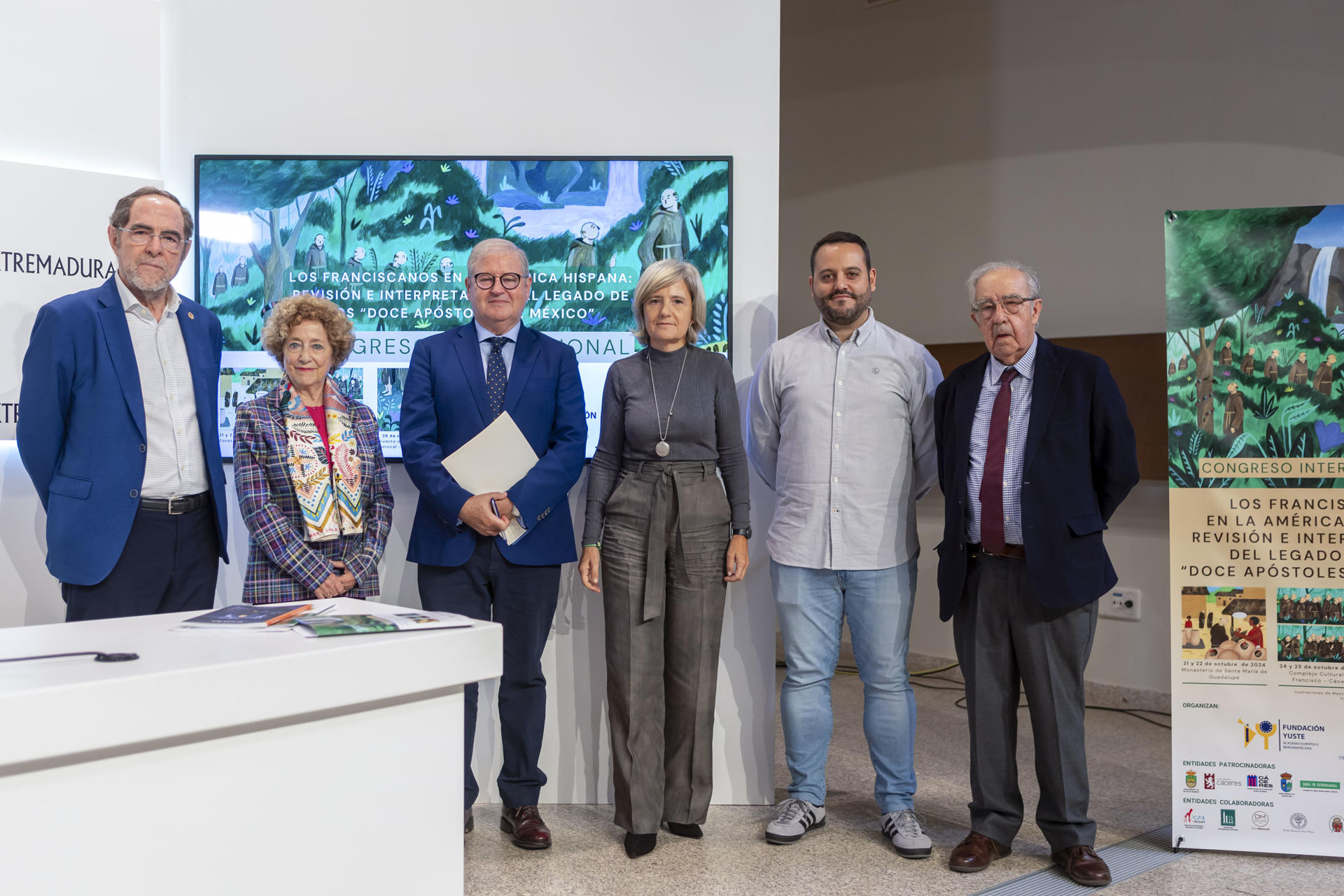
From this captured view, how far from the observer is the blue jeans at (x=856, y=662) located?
2.97 meters

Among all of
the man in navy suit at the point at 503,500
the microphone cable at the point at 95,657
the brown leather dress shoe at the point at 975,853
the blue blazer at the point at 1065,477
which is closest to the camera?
the microphone cable at the point at 95,657

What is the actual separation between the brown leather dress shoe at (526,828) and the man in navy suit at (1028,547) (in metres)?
1.16

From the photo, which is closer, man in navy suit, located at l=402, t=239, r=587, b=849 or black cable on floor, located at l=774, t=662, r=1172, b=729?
man in navy suit, located at l=402, t=239, r=587, b=849

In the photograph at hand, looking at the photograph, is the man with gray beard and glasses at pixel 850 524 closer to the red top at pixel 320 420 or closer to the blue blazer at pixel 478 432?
the blue blazer at pixel 478 432

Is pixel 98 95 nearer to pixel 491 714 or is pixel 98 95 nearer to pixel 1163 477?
pixel 491 714

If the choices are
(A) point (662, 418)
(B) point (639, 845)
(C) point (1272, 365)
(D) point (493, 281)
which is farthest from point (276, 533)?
(C) point (1272, 365)

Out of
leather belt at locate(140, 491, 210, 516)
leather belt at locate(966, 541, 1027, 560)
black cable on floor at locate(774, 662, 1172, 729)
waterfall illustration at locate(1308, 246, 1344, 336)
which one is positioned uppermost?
waterfall illustration at locate(1308, 246, 1344, 336)

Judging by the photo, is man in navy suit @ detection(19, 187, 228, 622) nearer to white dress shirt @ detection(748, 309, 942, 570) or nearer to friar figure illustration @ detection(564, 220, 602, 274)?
friar figure illustration @ detection(564, 220, 602, 274)

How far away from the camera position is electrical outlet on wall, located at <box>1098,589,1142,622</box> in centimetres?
468

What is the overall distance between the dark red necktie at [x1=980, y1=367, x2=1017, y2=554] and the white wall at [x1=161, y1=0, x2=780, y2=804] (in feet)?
2.87

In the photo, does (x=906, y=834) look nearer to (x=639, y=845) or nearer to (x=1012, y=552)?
(x=639, y=845)

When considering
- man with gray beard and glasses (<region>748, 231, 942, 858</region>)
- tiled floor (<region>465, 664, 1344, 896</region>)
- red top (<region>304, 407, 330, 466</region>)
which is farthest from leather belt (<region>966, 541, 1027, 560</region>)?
red top (<region>304, 407, 330, 466</region>)

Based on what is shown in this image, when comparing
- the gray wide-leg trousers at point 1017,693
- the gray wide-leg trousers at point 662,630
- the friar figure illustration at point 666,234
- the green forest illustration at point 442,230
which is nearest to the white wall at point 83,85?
the green forest illustration at point 442,230

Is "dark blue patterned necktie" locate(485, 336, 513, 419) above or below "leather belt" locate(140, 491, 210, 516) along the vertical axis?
above
